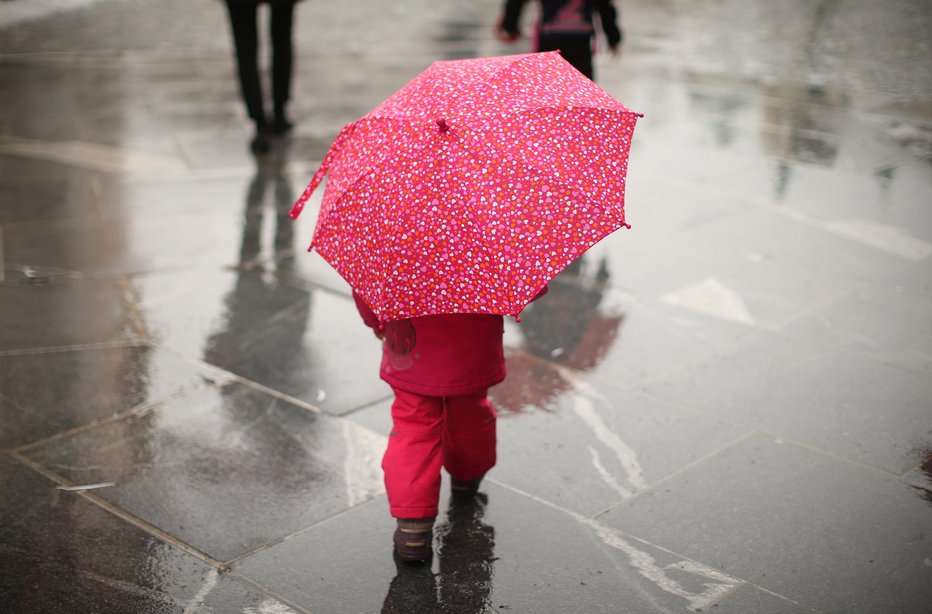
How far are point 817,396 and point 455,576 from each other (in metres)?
1.87

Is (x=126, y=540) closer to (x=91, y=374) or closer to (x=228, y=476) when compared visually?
(x=228, y=476)

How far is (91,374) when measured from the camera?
184 inches

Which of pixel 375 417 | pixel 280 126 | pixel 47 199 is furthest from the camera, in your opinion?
pixel 280 126

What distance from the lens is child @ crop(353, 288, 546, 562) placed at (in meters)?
3.24

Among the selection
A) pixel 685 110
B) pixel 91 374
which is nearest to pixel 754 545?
pixel 91 374

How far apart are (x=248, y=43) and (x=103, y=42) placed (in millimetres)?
5411

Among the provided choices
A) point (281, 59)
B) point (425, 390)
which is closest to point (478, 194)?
point (425, 390)

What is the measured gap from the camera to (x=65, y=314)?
5301mm

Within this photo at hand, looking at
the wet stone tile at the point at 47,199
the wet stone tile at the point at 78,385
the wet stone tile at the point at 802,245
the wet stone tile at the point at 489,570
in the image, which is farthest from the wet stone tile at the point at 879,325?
the wet stone tile at the point at 47,199

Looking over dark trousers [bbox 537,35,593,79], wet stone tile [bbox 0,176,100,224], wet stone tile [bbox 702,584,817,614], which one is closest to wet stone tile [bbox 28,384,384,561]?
wet stone tile [bbox 702,584,817,614]

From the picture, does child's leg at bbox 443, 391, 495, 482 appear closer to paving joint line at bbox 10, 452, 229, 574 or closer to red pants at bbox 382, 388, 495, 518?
red pants at bbox 382, 388, 495, 518

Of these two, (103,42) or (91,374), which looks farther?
(103,42)

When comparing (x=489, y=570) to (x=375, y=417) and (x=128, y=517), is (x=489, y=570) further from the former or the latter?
(x=128, y=517)

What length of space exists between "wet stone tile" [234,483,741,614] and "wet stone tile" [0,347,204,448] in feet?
4.23
